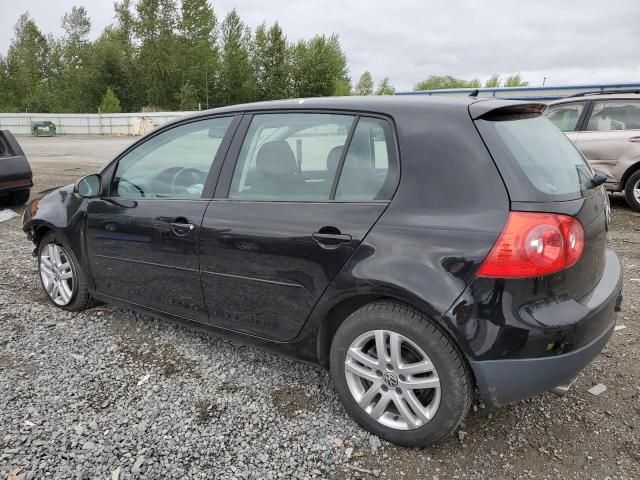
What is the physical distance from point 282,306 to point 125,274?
1.37 meters

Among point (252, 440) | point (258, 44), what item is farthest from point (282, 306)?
point (258, 44)

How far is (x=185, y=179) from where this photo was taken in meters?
3.27

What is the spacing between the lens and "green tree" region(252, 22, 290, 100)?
66.5m

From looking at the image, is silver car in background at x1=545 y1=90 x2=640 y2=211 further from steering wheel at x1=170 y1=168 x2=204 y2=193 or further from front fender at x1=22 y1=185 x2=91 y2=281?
front fender at x1=22 y1=185 x2=91 y2=281

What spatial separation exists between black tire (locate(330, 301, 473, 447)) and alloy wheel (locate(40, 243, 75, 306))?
8.20ft

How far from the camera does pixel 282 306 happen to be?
8.94 ft

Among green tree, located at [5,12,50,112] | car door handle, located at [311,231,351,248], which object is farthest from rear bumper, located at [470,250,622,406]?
green tree, located at [5,12,50,112]

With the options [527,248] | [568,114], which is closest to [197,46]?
[568,114]

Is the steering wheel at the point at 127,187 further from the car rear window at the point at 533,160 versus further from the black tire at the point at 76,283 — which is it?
the car rear window at the point at 533,160

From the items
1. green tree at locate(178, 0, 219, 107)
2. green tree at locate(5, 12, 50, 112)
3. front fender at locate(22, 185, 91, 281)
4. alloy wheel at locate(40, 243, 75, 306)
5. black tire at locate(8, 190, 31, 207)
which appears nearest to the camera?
front fender at locate(22, 185, 91, 281)

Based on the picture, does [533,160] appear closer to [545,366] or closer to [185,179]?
[545,366]

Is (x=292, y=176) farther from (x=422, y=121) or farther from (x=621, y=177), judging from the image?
(x=621, y=177)

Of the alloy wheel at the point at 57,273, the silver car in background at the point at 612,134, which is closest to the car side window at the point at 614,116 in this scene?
the silver car in background at the point at 612,134

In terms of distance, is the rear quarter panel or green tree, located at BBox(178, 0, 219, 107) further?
green tree, located at BBox(178, 0, 219, 107)
